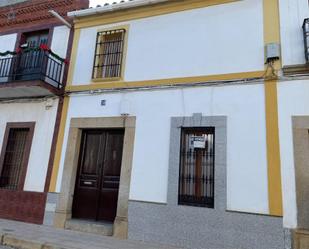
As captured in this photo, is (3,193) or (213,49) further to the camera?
(3,193)

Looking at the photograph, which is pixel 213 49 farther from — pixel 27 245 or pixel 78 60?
pixel 27 245

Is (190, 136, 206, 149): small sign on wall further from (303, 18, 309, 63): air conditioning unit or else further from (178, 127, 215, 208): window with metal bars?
(303, 18, 309, 63): air conditioning unit

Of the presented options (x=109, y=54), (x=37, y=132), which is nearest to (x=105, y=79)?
(x=109, y=54)

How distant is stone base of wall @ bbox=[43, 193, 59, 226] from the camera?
21.8 ft

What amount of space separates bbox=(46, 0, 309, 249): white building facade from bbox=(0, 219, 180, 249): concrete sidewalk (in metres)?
0.41

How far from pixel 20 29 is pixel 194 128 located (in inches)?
262

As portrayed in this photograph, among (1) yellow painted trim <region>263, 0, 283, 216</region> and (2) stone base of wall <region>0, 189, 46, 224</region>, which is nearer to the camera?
(1) yellow painted trim <region>263, 0, 283, 216</region>

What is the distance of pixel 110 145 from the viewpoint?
686 cm

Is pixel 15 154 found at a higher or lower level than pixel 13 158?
higher

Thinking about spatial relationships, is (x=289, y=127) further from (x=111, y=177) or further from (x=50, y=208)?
(x=50, y=208)

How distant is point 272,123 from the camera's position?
532cm

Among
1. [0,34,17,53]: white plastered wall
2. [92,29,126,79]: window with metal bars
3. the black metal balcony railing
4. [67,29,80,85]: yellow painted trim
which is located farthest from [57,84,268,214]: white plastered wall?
[0,34,17,53]: white plastered wall

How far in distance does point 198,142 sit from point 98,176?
8.85 feet

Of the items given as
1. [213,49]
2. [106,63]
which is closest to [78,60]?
[106,63]
